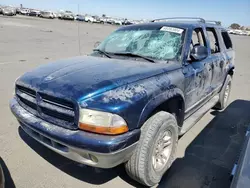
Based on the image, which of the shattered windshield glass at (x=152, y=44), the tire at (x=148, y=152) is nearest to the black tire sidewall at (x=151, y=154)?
the tire at (x=148, y=152)

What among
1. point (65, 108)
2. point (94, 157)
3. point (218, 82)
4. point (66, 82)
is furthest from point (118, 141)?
point (218, 82)

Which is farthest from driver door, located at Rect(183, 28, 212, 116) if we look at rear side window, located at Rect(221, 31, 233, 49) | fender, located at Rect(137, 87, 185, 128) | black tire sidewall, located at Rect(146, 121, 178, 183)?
rear side window, located at Rect(221, 31, 233, 49)

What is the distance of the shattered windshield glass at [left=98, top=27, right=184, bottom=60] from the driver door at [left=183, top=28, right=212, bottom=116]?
0.25m

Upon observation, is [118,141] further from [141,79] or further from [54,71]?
[54,71]

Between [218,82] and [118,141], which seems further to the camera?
[218,82]

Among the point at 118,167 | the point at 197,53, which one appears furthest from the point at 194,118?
the point at 118,167

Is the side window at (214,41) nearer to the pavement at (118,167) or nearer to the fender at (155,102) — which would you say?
the pavement at (118,167)

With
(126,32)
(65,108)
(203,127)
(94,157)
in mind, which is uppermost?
(126,32)

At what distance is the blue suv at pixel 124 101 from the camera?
7.01 feet

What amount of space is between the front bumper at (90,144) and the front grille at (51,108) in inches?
2.6

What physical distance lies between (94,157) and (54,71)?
1.21 m

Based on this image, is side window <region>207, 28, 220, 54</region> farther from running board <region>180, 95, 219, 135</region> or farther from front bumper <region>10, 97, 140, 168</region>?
front bumper <region>10, 97, 140, 168</region>

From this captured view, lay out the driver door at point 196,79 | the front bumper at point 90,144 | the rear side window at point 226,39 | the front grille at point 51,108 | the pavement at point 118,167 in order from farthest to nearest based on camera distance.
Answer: the rear side window at point 226,39, the driver door at point 196,79, the pavement at point 118,167, the front grille at point 51,108, the front bumper at point 90,144

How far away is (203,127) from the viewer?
4371 mm
